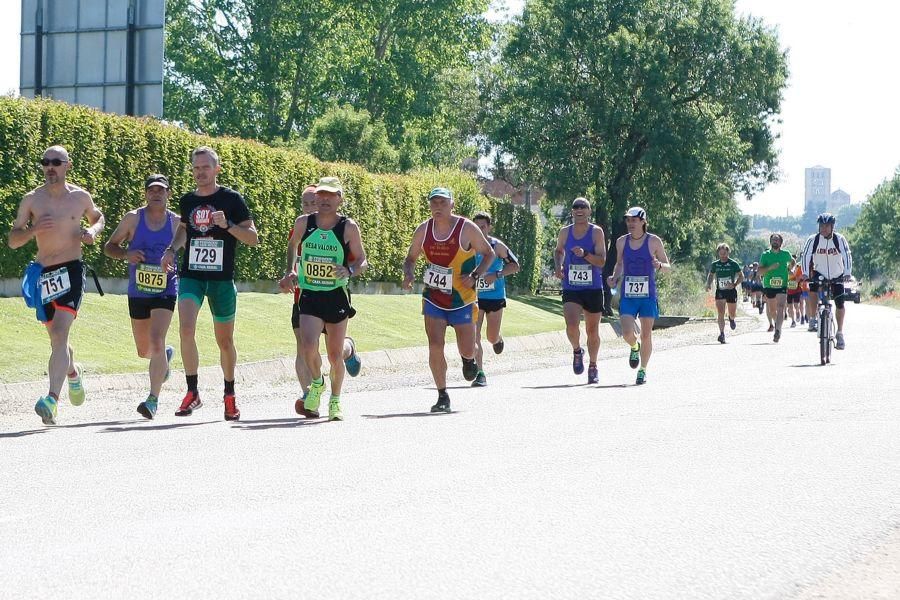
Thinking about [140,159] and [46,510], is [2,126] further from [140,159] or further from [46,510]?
[46,510]

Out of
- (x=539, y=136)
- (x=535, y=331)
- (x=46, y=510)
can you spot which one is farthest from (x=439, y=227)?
(x=539, y=136)

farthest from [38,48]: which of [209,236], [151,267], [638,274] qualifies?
[209,236]

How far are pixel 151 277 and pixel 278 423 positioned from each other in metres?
1.66

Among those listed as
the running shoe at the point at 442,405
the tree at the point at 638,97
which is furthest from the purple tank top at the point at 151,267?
the tree at the point at 638,97

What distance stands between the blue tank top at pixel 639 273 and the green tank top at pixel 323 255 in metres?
5.50

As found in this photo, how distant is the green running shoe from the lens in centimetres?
1098

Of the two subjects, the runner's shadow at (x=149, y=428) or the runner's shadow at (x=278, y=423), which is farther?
the runner's shadow at (x=278, y=423)

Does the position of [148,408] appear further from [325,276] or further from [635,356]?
[635,356]

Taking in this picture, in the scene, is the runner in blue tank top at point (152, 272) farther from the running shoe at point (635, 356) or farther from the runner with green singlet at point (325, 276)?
the running shoe at point (635, 356)

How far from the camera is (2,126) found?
2072 cm

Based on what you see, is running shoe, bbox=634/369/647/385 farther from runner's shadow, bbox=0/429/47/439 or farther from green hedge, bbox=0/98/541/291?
green hedge, bbox=0/98/541/291

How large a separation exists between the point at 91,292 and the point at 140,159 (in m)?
2.75

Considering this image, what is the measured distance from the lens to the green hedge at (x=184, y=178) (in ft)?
69.0

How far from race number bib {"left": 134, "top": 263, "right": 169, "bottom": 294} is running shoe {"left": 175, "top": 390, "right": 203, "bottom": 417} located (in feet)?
2.90
